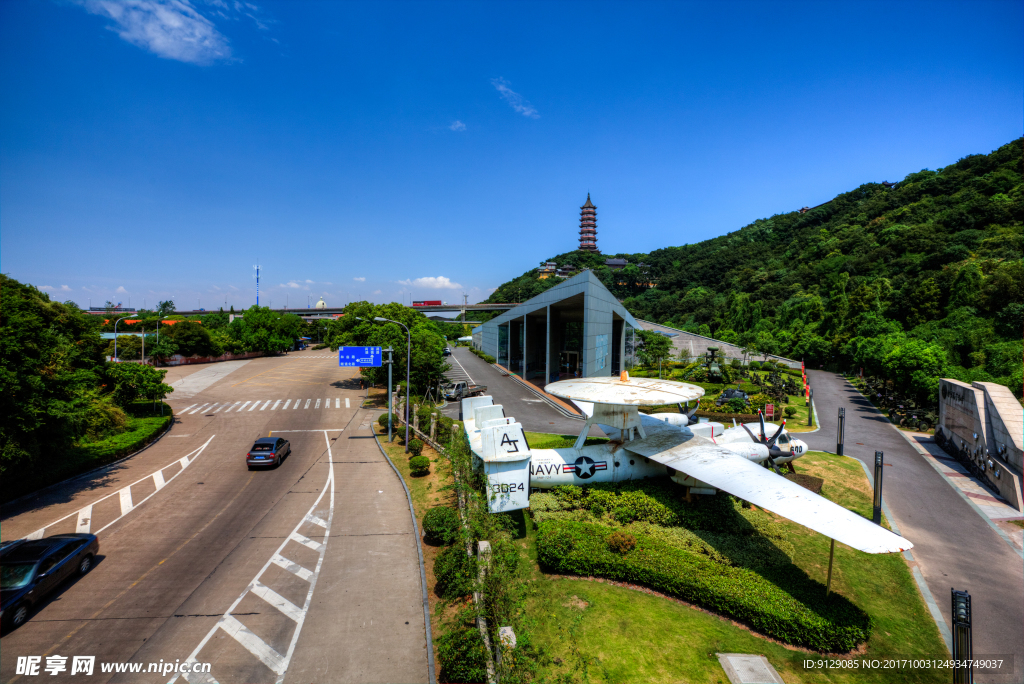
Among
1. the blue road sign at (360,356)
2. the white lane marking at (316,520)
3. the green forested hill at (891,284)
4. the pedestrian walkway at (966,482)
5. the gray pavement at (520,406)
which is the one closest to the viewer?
the white lane marking at (316,520)

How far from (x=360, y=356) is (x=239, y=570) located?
59.3 ft

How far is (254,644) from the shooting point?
10898 mm

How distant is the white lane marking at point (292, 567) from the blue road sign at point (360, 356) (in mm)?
16645

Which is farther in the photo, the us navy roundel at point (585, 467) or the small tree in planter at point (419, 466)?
the small tree in planter at point (419, 466)

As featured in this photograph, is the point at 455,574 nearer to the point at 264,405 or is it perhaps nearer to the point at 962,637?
the point at 962,637

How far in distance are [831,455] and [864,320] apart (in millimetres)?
50361

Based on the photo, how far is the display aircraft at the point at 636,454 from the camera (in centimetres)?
1408

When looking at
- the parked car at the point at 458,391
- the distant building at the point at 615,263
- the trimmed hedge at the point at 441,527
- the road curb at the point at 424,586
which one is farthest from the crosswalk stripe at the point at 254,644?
the distant building at the point at 615,263

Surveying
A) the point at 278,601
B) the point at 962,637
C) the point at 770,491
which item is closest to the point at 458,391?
the point at 278,601

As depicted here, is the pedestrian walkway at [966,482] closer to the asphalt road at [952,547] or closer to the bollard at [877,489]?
the asphalt road at [952,547]

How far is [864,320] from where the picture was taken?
62.1 metres

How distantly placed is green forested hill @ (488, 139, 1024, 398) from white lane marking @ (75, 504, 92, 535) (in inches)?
2160

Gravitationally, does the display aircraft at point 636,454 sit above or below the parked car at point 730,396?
above

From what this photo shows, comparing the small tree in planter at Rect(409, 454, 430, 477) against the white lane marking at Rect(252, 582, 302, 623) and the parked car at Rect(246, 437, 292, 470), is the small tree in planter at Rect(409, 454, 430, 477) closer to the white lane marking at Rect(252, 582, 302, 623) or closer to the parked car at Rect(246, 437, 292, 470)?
the parked car at Rect(246, 437, 292, 470)
